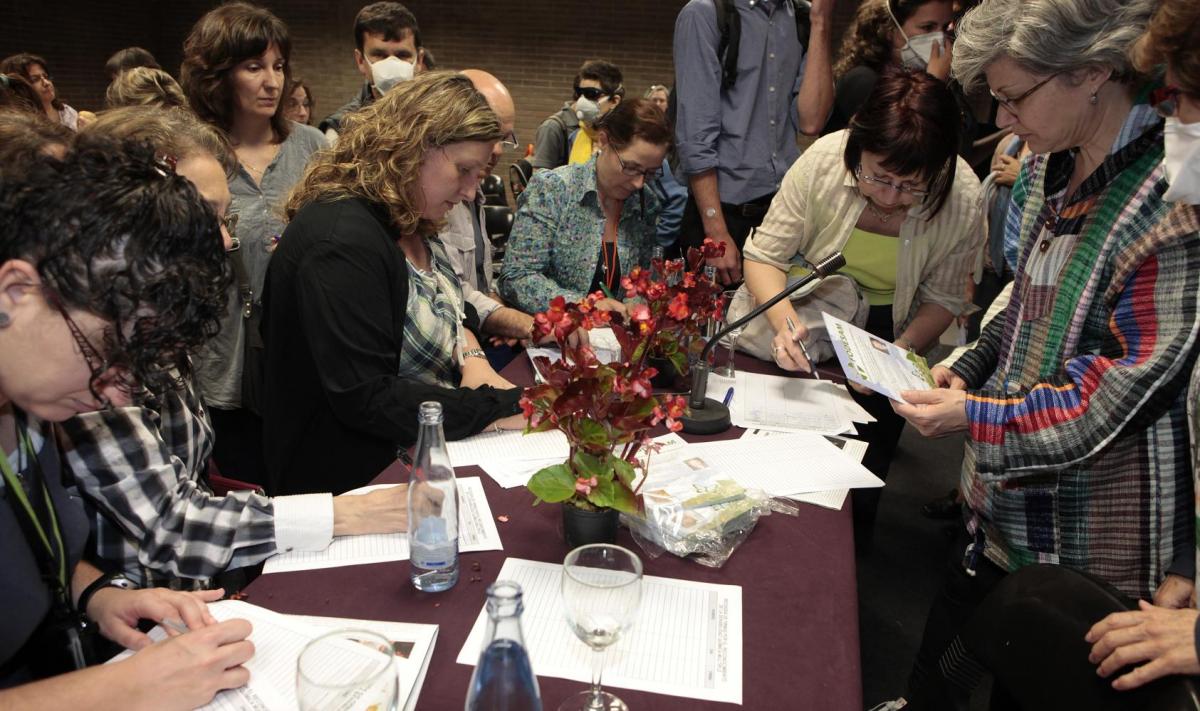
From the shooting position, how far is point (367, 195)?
179 cm

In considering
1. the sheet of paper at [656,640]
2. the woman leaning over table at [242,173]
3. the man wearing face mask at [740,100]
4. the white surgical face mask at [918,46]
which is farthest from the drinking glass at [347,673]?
the white surgical face mask at [918,46]

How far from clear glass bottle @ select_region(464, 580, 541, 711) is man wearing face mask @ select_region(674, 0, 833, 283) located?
222cm

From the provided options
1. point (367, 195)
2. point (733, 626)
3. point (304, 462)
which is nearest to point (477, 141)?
point (367, 195)

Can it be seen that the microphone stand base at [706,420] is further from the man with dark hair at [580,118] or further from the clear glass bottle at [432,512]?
the man with dark hair at [580,118]

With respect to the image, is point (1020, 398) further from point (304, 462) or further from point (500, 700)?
point (304, 462)

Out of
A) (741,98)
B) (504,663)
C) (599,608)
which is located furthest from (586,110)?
(504,663)

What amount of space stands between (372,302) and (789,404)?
1081mm

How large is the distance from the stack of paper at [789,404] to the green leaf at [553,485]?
2.42 feet

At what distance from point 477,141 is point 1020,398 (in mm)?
1328

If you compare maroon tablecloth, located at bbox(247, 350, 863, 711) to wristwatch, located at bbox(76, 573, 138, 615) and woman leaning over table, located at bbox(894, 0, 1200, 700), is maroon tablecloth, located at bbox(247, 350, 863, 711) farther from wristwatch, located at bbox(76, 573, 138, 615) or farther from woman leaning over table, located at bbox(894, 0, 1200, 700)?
woman leaning over table, located at bbox(894, 0, 1200, 700)

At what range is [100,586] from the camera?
1.16m

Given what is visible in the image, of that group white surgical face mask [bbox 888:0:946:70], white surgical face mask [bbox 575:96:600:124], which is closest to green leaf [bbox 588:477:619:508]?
white surgical face mask [bbox 888:0:946:70]

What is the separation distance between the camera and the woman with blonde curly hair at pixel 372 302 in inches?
65.3

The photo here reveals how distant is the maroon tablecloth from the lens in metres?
0.98
